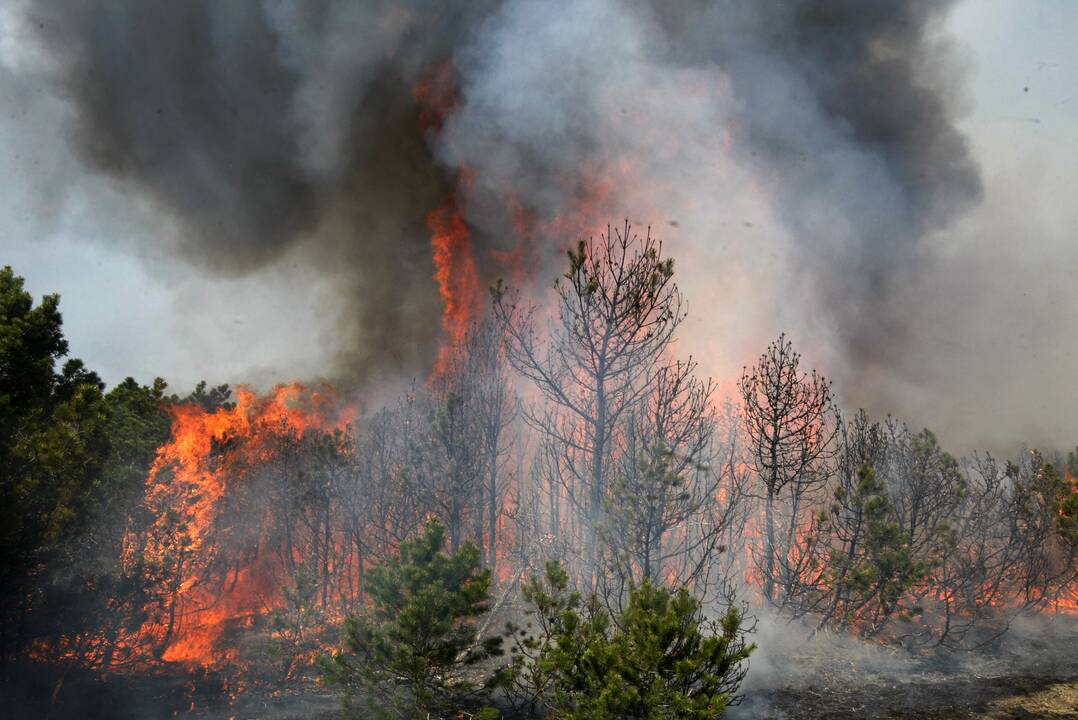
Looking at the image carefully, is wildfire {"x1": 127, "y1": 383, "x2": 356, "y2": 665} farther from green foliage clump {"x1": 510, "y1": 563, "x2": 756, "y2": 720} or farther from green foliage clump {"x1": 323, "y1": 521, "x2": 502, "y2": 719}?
green foliage clump {"x1": 510, "y1": 563, "x2": 756, "y2": 720}

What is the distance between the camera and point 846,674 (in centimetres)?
1571

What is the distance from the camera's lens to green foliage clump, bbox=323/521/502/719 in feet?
31.6

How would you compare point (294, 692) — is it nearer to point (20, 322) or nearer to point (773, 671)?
point (20, 322)

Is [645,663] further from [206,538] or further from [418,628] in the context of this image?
[206,538]

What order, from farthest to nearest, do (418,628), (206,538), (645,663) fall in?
1. (206,538)
2. (418,628)
3. (645,663)

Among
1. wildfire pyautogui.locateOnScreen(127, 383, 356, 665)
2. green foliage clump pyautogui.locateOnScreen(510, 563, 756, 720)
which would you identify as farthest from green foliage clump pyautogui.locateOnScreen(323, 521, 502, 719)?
wildfire pyautogui.locateOnScreen(127, 383, 356, 665)

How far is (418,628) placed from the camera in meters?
9.63

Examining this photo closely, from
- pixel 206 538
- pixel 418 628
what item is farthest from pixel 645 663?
pixel 206 538

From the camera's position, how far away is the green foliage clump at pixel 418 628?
962 centimetres

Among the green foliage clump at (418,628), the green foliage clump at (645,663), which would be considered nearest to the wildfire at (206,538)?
the green foliage clump at (418,628)

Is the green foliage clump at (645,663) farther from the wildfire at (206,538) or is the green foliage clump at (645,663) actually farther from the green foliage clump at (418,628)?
the wildfire at (206,538)

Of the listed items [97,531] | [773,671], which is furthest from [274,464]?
[773,671]

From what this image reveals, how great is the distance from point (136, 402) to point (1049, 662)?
25882 mm

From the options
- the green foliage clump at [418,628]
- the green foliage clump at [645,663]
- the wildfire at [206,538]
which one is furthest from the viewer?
the wildfire at [206,538]
